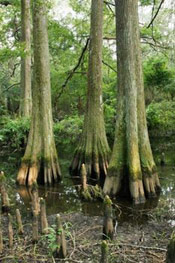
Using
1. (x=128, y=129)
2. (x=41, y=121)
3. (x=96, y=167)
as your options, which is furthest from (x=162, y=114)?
(x=128, y=129)

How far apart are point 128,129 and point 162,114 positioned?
9.56 m

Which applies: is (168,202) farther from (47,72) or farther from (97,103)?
(47,72)

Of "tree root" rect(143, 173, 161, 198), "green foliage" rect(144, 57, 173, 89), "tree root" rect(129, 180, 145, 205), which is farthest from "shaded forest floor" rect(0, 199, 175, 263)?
"green foliage" rect(144, 57, 173, 89)

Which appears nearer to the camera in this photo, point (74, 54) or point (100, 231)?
point (100, 231)

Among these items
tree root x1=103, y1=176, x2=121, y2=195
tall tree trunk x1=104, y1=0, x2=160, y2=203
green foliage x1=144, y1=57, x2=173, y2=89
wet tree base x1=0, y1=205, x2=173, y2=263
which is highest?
green foliage x1=144, y1=57, x2=173, y2=89

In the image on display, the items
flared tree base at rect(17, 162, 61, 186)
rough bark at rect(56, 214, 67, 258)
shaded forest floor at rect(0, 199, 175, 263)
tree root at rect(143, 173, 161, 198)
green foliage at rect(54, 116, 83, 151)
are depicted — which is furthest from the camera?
green foliage at rect(54, 116, 83, 151)

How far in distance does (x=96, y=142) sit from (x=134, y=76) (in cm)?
301

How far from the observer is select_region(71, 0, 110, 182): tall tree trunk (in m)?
8.66

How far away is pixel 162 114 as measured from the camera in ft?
49.6

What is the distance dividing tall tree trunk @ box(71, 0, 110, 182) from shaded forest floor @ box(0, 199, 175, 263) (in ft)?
11.0

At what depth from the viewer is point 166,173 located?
28.1 ft

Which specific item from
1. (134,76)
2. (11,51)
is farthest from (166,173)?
(11,51)

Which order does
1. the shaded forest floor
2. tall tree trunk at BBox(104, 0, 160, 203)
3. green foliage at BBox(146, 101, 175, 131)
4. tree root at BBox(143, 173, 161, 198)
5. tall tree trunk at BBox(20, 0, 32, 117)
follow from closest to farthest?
the shaded forest floor
tall tree trunk at BBox(104, 0, 160, 203)
tree root at BBox(143, 173, 161, 198)
tall tree trunk at BBox(20, 0, 32, 117)
green foliage at BBox(146, 101, 175, 131)

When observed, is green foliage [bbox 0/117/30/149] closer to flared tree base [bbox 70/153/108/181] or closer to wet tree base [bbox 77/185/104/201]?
flared tree base [bbox 70/153/108/181]
